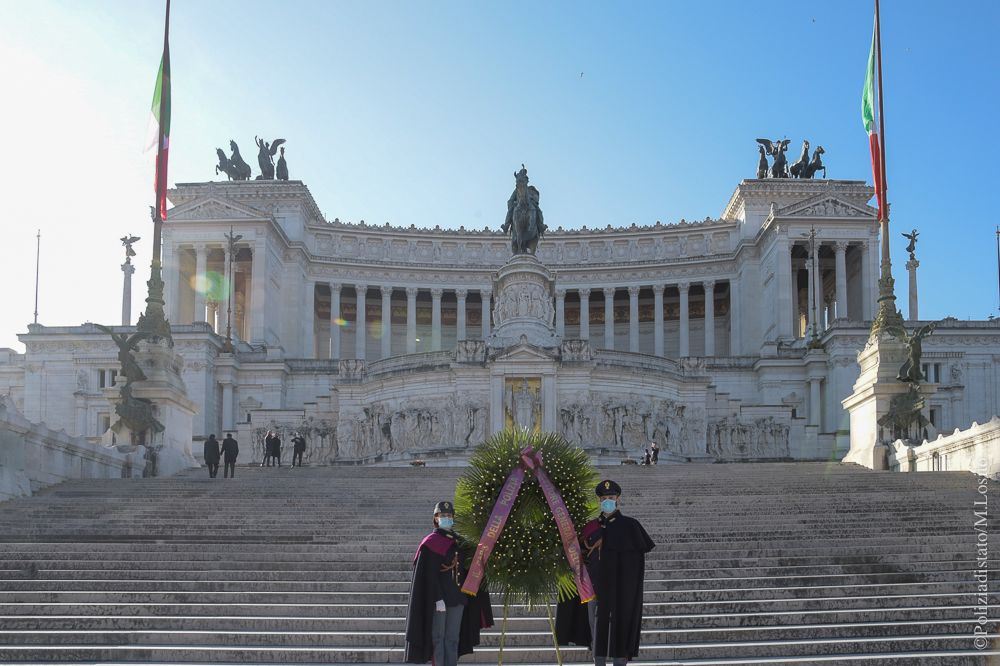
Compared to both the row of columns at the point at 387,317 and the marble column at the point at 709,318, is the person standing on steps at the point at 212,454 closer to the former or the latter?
the row of columns at the point at 387,317

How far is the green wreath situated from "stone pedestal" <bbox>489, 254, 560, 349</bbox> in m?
32.9

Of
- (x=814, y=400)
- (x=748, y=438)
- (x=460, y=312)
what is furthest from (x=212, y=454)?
(x=460, y=312)

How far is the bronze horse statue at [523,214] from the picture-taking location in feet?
148

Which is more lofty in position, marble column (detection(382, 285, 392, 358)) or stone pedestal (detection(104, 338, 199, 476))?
marble column (detection(382, 285, 392, 358))

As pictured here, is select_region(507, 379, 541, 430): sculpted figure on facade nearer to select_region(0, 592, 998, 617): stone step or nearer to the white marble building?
the white marble building

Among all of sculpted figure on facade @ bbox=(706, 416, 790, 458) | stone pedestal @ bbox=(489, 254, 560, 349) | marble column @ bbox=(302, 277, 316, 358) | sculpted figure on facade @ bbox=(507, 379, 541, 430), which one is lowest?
sculpted figure on facade @ bbox=(706, 416, 790, 458)

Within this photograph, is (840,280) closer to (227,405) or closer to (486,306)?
(486,306)

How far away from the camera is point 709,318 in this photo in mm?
76000

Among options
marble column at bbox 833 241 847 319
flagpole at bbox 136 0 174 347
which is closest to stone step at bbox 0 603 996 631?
flagpole at bbox 136 0 174 347

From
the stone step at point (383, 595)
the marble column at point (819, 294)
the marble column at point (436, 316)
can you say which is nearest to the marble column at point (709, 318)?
the marble column at point (819, 294)

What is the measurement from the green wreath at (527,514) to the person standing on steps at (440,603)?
0.20 m

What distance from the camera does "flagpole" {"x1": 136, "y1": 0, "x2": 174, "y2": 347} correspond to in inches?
1149

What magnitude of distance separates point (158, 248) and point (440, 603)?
21.4m

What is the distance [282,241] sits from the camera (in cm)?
7312
